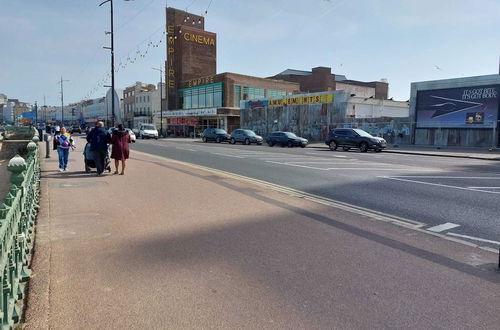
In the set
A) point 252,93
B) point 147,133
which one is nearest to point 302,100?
→ point 252,93

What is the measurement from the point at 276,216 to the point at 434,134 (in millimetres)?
29275

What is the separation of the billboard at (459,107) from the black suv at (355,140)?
26.8ft

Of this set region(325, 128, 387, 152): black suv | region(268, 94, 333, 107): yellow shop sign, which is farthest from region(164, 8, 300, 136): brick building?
region(325, 128, 387, 152): black suv

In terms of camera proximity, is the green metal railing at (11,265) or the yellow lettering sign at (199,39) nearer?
the green metal railing at (11,265)

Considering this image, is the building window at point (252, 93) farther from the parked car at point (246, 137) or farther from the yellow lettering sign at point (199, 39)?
the parked car at point (246, 137)

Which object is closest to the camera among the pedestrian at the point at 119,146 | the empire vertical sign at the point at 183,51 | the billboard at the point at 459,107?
the pedestrian at the point at 119,146

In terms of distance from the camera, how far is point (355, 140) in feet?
87.4

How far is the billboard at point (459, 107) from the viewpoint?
28.2 metres

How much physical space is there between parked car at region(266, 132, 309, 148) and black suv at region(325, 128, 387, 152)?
4299mm

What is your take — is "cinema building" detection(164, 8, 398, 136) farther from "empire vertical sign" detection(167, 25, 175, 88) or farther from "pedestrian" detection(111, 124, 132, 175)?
"pedestrian" detection(111, 124, 132, 175)

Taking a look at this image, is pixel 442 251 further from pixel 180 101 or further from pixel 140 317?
pixel 180 101

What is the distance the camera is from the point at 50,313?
125 inches

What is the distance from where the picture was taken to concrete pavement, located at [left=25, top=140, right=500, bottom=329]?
3.18 metres

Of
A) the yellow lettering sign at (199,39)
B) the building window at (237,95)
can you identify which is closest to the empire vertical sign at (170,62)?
the yellow lettering sign at (199,39)
